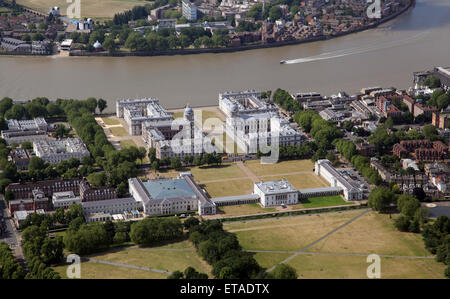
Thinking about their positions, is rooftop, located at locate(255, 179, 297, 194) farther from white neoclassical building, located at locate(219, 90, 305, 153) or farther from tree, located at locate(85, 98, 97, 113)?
tree, located at locate(85, 98, 97, 113)

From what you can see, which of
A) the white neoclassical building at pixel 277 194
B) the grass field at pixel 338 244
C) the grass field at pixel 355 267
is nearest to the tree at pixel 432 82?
the white neoclassical building at pixel 277 194

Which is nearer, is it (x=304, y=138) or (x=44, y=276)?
(x=44, y=276)

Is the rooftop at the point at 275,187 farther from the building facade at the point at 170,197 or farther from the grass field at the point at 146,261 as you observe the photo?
the grass field at the point at 146,261

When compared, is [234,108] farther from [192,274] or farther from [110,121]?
[192,274]

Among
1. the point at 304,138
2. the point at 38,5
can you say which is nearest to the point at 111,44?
the point at 38,5

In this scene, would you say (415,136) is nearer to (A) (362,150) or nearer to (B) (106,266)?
(A) (362,150)
